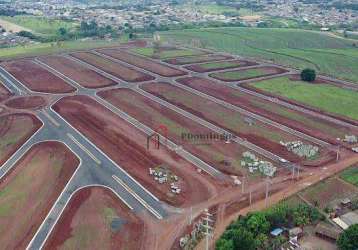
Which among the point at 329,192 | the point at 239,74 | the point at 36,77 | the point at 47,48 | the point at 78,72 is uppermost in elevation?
the point at 47,48

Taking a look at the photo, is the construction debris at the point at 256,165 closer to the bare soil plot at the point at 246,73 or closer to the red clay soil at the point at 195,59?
the bare soil plot at the point at 246,73

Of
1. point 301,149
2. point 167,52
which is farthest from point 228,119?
point 167,52

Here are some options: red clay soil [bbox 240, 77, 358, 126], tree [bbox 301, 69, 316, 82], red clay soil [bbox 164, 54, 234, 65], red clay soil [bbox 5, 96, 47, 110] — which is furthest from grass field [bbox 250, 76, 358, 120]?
red clay soil [bbox 5, 96, 47, 110]

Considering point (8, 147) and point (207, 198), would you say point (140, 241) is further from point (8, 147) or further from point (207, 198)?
point (8, 147)

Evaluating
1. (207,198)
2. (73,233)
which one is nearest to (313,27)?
(207,198)

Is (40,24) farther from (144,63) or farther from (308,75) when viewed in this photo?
(308,75)

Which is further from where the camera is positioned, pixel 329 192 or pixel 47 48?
pixel 47 48
